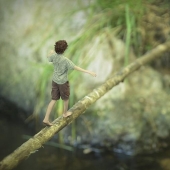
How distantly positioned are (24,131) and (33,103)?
0.19 meters

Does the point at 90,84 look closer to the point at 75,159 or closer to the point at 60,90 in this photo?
the point at 75,159

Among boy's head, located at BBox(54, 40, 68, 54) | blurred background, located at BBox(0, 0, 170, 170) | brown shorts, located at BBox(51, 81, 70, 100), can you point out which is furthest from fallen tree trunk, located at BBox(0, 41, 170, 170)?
blurred background, located at BBox(0, 0, 170, 170)

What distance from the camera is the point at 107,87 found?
3.47 ft

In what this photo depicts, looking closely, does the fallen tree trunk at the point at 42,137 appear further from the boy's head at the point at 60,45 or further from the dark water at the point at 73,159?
the dark water at the point at 73,159

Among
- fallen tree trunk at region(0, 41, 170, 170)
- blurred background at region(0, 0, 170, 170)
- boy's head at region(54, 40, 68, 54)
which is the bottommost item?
fallen tree trunk at region(0, 41, 170, 170)

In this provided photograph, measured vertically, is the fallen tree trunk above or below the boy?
below

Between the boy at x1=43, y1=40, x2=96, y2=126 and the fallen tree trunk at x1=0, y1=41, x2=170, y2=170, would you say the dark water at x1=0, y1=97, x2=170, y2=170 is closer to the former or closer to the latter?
the fallen tree trunk at x1=0, y1=41, x2=170, y2=170

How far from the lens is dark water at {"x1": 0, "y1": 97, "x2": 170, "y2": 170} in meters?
1.43

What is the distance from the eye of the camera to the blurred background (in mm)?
1512

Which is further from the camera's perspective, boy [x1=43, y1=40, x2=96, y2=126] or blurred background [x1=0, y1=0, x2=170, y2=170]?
blurred background [x1=0, y1=0, x2=170, y2=170]

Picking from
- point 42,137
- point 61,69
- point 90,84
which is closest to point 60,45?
point 61,69

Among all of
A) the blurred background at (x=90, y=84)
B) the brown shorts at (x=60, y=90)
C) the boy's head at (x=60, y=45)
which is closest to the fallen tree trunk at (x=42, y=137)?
the brown shorts at (x=60, y=90)

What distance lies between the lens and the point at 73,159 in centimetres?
149

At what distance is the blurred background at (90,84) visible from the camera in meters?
1.51
